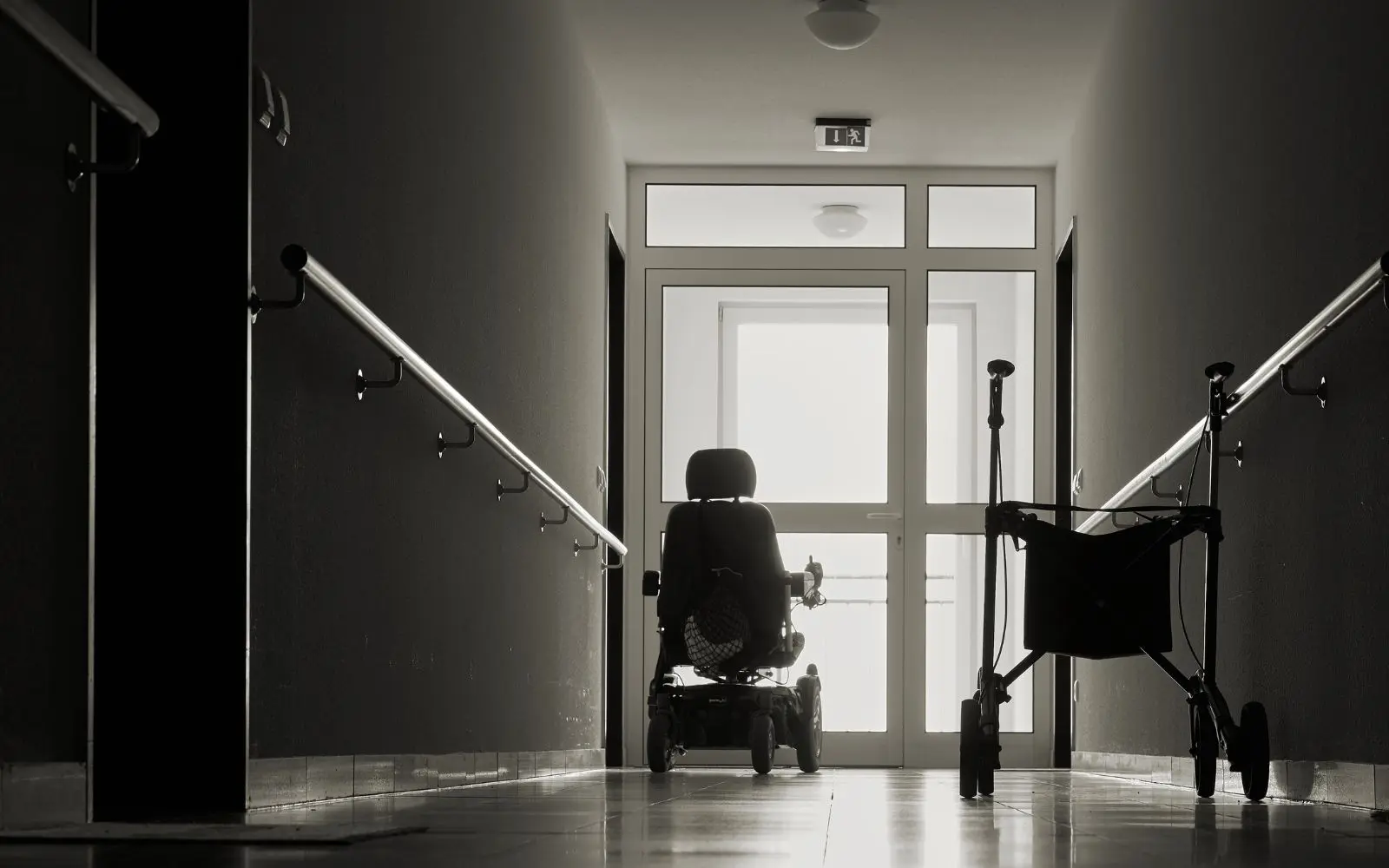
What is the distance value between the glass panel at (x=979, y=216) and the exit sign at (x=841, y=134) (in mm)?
736

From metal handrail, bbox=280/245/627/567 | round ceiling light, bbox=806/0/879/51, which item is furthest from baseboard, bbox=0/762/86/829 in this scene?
round ceiling light, bbox=806/0/879/51

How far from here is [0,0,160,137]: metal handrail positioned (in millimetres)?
1555

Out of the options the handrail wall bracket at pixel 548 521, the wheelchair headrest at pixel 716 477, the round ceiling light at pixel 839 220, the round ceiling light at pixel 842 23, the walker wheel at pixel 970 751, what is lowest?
the walker wheel at pixel 970 751

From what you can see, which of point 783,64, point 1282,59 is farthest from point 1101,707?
point 1282,59

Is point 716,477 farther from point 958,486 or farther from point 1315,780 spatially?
point 1315,780

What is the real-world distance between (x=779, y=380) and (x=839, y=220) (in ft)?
2.51

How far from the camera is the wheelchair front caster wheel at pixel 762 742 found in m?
5.07

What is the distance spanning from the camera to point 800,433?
24.5 ft

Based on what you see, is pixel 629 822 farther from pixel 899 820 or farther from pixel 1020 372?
pixel 1020 372

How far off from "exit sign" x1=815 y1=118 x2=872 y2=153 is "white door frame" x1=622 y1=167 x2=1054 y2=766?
1.98 feet

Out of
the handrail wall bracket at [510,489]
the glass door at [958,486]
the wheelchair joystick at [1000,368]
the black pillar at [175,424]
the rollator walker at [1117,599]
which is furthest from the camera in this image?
the glass door at [958,486]

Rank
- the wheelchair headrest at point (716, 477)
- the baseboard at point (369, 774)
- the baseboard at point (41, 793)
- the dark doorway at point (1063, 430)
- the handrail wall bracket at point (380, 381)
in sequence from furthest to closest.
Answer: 1. the dark doorway at point (1063, 430)
2. the wheelchair headrest at point (716, 477)
3. the handrail wall bracket at point (380, 381)
4. the baseboard at point (369, 774)
5. the baseboard at point (41, 793)

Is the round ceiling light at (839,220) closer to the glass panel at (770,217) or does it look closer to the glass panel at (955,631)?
the glass panel at (770,217)

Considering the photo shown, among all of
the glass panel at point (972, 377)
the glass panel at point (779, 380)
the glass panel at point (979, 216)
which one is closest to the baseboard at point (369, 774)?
the glass panel at point (779, 380)
